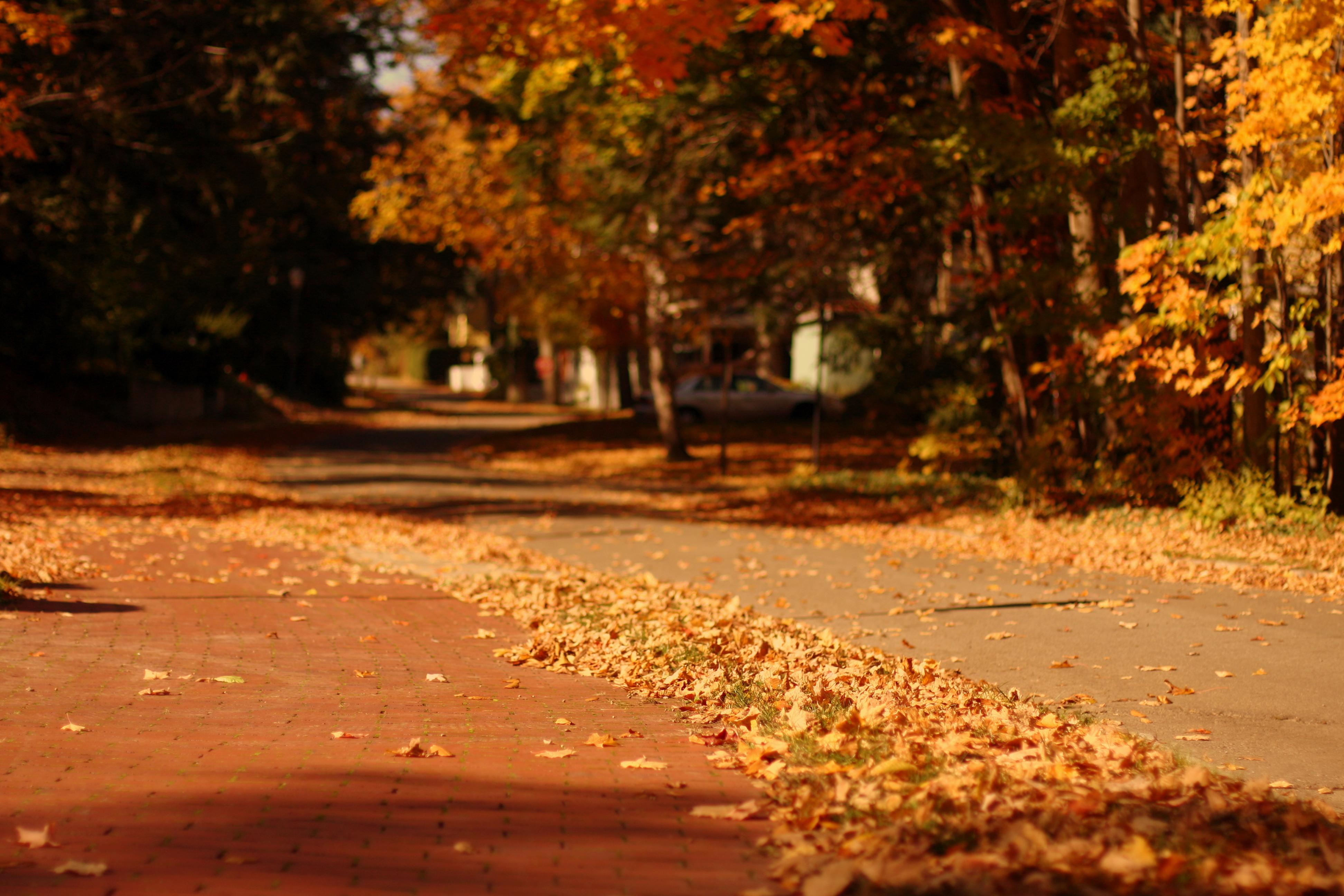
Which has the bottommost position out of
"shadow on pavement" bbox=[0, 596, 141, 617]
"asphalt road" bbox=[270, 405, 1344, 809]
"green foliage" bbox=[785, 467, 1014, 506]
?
"asphalt road" bbox=[270, 405, 1344, 809]

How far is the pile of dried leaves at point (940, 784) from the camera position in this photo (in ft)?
12.4

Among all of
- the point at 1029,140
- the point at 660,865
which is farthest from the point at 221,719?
the point at 1029,140

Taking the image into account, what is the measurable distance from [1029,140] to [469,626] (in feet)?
28.6

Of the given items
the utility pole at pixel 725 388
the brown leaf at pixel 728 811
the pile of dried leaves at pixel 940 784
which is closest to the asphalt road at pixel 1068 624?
the pile of dried leaves at pixel 940 784

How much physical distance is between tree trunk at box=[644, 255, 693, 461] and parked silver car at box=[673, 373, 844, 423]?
8753mm

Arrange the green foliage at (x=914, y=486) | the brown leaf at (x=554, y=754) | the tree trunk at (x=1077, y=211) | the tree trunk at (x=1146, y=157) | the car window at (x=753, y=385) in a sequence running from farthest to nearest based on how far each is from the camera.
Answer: the car window at (x=753, y=385) < the green foliage at (x=914, y=486) < the tree trunk at (x=1077, y=211) < the tree trunk at (x=1146, y=157) < the brown leaf at (x=554, y=754)

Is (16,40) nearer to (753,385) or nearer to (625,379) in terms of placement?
(753,385)

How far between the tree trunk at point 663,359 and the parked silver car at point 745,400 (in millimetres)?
8753

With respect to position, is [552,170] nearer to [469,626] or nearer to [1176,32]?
[1176,32]

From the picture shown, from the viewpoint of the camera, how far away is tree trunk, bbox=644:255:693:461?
24484 millimetres

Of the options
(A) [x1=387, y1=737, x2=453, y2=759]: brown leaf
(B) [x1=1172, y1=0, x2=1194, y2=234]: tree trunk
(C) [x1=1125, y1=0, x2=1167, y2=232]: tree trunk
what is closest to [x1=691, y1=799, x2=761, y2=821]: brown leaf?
(A) [x1=387, y1=737, x2=453, y2=759]: brown leaf

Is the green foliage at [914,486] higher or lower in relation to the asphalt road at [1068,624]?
higher

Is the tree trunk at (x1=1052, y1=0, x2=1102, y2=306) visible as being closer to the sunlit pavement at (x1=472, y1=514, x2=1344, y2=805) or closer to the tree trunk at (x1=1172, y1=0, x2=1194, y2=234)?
the tree trunk at (x1=1172, y1=0, x2=1194, y2=234)

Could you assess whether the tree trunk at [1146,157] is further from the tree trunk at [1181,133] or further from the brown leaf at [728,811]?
the brown leaf at [728,811]
